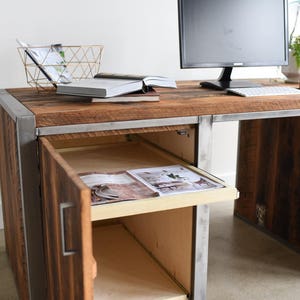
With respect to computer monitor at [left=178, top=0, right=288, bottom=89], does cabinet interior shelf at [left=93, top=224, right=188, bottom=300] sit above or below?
below

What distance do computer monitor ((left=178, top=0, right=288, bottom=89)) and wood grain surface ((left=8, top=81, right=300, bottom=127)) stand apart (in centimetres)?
14

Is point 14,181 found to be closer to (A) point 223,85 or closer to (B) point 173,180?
(B) point 173,180

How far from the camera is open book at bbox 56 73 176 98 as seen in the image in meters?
1.17

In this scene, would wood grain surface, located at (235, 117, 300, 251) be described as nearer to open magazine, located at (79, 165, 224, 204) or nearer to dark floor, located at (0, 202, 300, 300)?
dark floor, located at (0, 202, 300, 300)

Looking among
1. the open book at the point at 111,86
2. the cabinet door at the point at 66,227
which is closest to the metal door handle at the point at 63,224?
the cabinet door at the point at 66,227

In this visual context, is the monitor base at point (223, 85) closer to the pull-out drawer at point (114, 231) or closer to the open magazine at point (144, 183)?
the pull-out drawer at point (114, 231)

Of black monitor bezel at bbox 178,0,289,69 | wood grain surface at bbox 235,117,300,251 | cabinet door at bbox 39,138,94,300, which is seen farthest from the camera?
wood grain surface at bbox 235,117,300,251

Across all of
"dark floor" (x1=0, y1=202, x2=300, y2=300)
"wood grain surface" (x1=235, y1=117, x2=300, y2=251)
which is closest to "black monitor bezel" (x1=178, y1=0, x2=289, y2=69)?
"wood grain surface" (x1=235, y1=117, x2=300, y2=251)

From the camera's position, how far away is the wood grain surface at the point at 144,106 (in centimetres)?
107

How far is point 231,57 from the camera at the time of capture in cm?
155

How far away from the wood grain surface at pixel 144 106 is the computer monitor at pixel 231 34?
144 millimetres

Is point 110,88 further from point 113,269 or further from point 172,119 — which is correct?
point 113,269

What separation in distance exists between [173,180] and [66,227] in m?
0.38

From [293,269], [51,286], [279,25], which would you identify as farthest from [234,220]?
[51,286]
